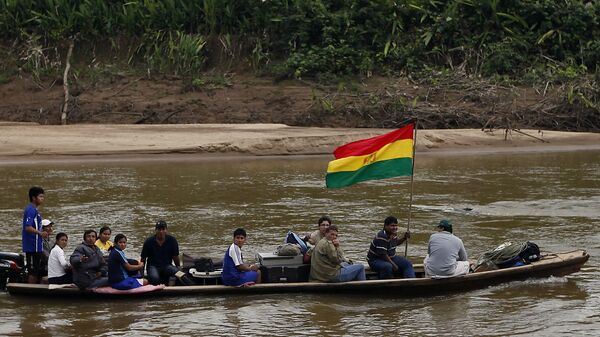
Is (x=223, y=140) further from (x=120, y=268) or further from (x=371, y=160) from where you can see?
(x=120, y=268)

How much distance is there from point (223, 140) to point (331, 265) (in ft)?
51.1

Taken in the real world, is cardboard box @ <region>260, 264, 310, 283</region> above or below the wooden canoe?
above

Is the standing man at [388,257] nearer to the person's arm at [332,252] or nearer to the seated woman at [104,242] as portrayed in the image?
the person's arm at [332,252]

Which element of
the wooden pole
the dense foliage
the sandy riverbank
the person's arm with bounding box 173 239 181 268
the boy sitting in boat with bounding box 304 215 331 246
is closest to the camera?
the person's arm with bounding box 173 239 181 268

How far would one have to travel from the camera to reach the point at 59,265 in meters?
13.8

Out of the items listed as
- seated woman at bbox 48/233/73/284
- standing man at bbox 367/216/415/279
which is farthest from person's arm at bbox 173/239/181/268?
standing man at bbox 367/216/415/279

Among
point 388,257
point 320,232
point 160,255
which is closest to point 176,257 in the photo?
point 160,255

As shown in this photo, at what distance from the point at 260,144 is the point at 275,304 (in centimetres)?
1553

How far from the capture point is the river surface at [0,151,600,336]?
1292 centimetres

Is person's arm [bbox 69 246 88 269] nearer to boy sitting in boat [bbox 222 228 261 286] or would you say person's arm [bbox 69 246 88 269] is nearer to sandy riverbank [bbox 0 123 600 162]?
boy sitting in boat [bbox 222 228 261 286]

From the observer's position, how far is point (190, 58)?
35.0 m

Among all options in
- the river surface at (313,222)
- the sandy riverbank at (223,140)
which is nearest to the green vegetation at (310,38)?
the sandy riverbank at (223,140)

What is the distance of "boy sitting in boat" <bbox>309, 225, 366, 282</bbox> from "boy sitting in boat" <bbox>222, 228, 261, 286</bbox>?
75cm

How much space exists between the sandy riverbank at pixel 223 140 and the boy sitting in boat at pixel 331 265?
49.0 ft
